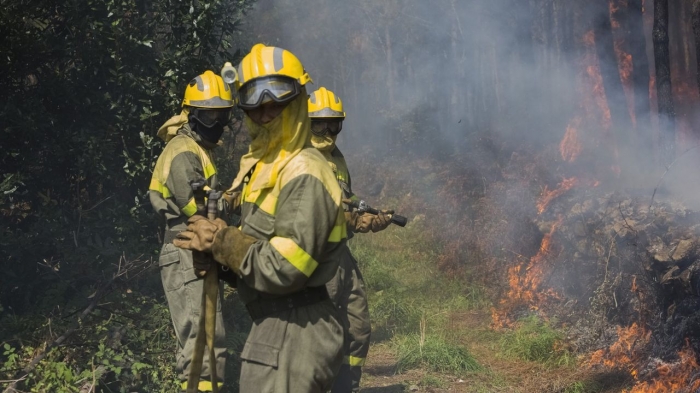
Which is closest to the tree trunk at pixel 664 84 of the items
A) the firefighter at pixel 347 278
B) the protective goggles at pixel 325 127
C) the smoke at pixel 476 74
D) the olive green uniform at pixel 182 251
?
the smoke at pixel 476 74

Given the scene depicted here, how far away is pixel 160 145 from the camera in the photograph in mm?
7922

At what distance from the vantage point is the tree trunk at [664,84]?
40.1ft

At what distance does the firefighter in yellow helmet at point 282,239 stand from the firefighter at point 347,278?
2.61 m

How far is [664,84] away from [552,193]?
2.54 meters

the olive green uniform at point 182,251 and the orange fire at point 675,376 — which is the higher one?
the olive green uniform at point 182,251

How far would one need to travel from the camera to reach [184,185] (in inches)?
228

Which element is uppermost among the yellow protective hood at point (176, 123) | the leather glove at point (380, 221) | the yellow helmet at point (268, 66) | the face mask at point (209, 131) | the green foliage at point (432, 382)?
the yellow helmet at point (268, 66)

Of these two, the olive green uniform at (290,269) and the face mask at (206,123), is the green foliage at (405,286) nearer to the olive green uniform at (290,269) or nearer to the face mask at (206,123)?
the face mask at (206,123)

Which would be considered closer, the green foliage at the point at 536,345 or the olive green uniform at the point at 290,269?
the olive green uniform at the point at 290,269

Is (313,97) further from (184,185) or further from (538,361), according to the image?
(538,361)

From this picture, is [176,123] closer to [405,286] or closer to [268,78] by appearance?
[268,78]

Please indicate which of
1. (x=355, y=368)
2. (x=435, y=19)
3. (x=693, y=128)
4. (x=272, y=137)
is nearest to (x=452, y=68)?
(x=435, y=19)

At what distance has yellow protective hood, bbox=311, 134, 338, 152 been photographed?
22.4ft

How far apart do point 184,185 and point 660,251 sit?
5156 millimetres
